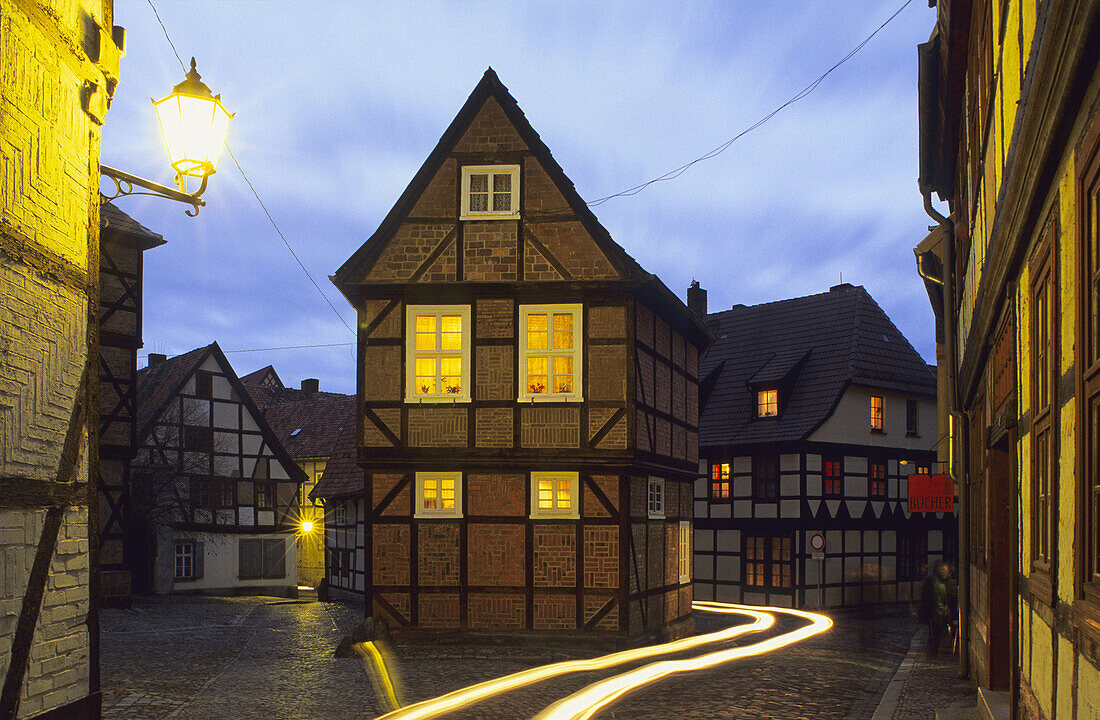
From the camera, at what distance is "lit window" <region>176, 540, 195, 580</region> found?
1254 inches

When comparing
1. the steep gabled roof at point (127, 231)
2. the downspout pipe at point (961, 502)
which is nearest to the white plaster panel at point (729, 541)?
the downspout pipe at point (961, 502)

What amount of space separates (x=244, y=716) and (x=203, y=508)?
2129 centimetres

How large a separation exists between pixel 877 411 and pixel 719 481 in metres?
5.04

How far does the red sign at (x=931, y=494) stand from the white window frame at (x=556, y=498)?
17.9 feet

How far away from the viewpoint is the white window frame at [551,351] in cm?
1778

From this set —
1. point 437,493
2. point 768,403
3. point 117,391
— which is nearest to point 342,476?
point 117,391

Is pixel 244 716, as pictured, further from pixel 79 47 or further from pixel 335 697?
pixel 79 47

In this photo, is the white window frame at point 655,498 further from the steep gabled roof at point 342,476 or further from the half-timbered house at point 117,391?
the half-timbered house at point 117,391

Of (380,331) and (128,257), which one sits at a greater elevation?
(128,257)

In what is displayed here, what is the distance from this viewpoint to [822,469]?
28.2 m

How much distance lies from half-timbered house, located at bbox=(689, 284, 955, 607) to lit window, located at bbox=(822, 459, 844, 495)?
0.03m

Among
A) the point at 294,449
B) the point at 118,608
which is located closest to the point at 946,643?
the point at 118,608

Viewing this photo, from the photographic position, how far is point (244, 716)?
11148 millimetres

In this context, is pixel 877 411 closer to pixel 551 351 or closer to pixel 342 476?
pixel 551 351
